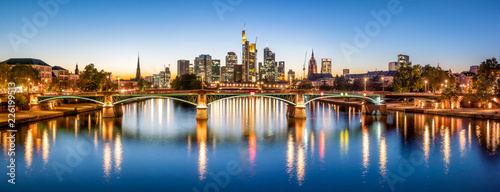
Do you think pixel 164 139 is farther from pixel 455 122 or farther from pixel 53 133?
pixel 455 122

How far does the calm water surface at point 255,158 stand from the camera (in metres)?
27.0

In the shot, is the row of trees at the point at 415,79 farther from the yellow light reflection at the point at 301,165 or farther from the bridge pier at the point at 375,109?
the yellow light reflection at the point at 301,165

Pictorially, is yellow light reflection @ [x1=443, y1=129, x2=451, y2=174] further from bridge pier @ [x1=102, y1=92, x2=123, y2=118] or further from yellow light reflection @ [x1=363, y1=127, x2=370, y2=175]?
bridge pier @ [x1=102, y1=92, x2=123, y2=118]

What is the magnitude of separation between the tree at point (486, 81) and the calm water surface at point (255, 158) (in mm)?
18668

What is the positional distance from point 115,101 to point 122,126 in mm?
12097

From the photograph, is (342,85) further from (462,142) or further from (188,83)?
(462,142)

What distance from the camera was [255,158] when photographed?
1378 inches

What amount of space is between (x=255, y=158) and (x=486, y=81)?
207ft

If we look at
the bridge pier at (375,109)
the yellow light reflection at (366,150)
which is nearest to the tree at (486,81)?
the bridge pier at (375,109)

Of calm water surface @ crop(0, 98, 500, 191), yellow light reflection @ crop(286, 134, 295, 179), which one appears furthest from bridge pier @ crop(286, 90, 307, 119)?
yellow light reflection @ crop(286, 134, 295, 179)

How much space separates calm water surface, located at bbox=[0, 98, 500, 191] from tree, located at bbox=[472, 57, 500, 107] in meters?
18.7

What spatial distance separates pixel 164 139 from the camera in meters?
45.6

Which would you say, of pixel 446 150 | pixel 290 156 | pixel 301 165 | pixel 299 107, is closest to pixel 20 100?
pixel 299 107

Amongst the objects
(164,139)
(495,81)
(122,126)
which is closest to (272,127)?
(164,139)
